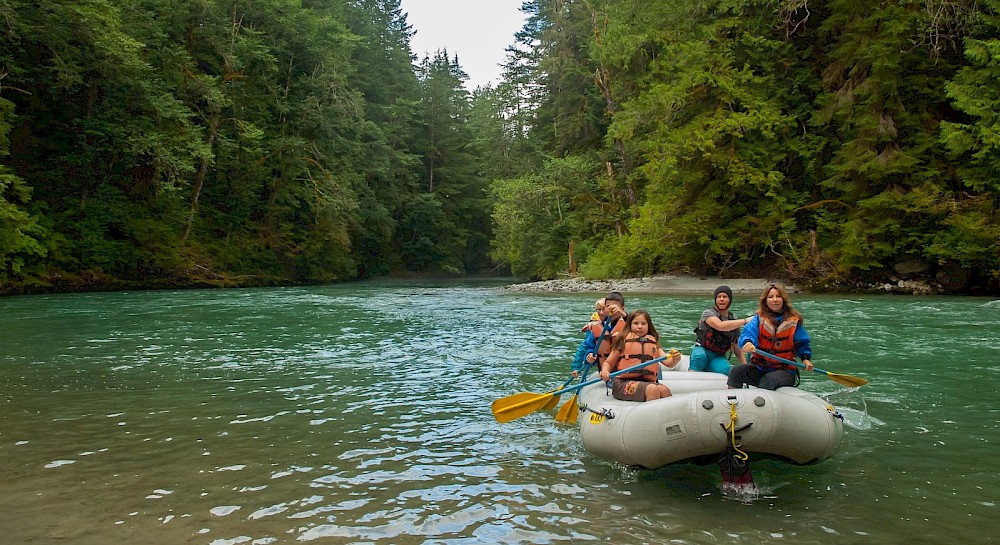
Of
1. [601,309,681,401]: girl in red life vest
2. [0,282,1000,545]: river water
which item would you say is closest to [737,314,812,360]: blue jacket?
[0,282,1000,545]: river water

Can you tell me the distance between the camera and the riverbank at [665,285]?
885 inches

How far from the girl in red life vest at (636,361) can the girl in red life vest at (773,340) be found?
721mm

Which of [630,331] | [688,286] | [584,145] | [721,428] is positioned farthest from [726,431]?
[584,145]

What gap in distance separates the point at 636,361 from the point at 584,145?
30.1m

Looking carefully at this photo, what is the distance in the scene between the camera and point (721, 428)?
4539mm

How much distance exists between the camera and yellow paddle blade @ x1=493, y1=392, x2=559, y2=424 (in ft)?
19.5

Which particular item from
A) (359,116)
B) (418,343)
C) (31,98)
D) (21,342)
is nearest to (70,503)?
(418,343)

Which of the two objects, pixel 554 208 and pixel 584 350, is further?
pixel 554 208

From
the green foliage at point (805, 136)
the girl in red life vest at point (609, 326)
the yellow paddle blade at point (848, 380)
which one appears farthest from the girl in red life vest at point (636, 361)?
the green foliage at point (805, 136)

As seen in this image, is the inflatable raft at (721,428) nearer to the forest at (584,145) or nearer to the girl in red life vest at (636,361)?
the girl in red life vest at (636,361)

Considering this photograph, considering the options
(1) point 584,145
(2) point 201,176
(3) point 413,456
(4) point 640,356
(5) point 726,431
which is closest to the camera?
(5) point 726,431

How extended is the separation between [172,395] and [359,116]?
3137 cm

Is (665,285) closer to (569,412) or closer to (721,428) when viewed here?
(569,412)

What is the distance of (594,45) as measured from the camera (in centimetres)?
2847
